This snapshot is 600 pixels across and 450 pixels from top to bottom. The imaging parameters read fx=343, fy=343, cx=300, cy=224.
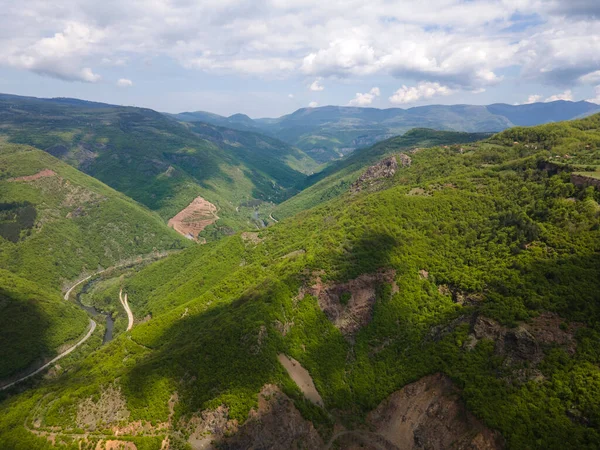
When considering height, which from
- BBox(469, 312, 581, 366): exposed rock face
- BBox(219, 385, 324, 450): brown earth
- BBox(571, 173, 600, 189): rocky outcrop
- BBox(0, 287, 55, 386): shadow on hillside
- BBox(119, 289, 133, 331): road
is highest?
BBox(571, 173, 600, 189): rocky outcrop

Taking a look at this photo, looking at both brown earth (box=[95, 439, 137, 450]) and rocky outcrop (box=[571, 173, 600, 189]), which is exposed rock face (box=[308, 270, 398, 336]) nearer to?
brown earth (box=[95, 439, 137, 450])

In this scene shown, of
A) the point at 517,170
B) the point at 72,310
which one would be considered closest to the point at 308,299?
the point at 517,170

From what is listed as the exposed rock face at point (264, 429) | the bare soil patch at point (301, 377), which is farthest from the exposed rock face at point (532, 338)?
the exposed rock face at point (264, 429)

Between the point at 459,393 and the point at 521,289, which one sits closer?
the point at 459,393

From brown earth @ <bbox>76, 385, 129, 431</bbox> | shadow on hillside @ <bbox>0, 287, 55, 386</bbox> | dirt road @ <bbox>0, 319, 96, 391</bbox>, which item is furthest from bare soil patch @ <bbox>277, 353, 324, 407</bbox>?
shadow on hillside @ <bbox>0, 287, 55, 386</bbox>

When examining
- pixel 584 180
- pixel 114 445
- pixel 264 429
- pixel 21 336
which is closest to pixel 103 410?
pixel 114 445

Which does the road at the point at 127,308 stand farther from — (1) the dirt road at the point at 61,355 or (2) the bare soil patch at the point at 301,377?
(2) the bare soil patch at the point at 301,377

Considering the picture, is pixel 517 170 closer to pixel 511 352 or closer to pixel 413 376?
pixel 511 352
